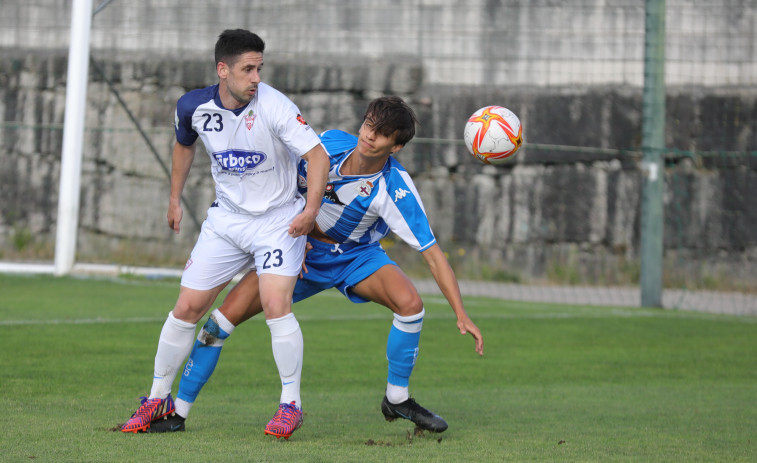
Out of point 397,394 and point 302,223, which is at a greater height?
point 302,223

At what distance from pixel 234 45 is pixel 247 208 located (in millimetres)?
727

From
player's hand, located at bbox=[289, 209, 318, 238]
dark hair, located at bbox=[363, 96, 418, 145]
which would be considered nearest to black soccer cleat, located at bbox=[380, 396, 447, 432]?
player's hand, located at bbox=[289, 209, 318, 238]

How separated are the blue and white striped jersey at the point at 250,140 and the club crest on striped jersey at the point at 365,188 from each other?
347mm

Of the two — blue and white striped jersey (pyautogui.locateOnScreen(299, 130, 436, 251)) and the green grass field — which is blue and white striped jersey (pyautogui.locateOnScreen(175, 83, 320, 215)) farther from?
the green grass field

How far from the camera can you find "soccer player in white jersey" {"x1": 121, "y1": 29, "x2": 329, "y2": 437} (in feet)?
15.5

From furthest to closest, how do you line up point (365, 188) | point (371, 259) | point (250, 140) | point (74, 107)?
point (74, 107) < point (371, 259) < point (365, 188) < point (250, 140)

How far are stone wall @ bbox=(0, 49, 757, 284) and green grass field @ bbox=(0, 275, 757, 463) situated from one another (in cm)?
267

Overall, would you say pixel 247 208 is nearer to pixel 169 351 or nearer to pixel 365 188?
pixel 365 188

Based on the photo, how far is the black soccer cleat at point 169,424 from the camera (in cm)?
471

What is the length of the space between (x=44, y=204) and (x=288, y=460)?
11.7 m

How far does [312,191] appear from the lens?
15.5ft

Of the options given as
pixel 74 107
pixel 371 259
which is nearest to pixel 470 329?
pixel 371 259

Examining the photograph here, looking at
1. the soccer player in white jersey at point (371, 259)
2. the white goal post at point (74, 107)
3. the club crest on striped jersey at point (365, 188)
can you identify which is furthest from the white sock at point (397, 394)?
the white goal post at point (74, 107)

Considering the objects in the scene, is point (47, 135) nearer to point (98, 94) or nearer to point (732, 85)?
point (98, 94)
